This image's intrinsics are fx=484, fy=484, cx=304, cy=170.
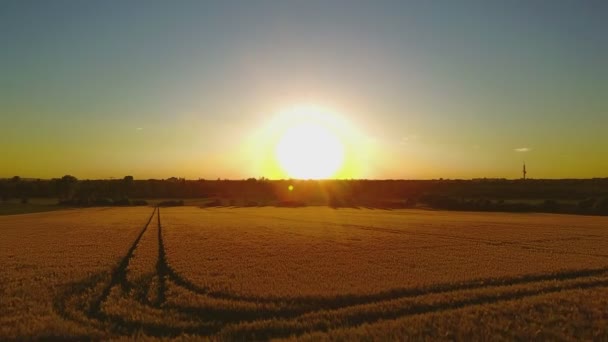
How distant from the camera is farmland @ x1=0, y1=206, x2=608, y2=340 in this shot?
1391 centimetres

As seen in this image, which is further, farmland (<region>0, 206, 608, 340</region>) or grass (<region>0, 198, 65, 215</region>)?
grass (<region>0, 198, 65, 215</region>)

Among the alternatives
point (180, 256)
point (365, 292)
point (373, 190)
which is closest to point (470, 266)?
point (365, 292)

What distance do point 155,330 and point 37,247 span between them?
23927mm

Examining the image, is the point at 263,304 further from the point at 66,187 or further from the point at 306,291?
the point at 66,187

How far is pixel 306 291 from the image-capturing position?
59.7 feet

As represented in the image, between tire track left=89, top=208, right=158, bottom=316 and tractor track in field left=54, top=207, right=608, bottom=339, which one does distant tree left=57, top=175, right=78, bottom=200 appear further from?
tractor track in field left=54, top=207, right=608, bottom=339

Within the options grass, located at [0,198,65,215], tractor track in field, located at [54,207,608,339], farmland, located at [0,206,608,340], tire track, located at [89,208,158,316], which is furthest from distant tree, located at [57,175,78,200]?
tractor track in field, located at [54,207,608,339]

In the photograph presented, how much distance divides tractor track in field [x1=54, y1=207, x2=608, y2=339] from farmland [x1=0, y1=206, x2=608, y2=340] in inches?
1.9

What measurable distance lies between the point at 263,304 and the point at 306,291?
7.54 ft

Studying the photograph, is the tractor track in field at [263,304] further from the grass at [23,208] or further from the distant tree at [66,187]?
the distant tree at [66,187]

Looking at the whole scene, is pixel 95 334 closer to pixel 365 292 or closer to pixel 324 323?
pixel 324 323

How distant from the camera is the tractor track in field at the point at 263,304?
1424cm

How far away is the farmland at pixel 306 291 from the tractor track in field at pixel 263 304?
49mm

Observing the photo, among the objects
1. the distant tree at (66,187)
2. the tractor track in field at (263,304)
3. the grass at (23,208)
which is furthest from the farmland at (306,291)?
the distant tree at (66,187)
